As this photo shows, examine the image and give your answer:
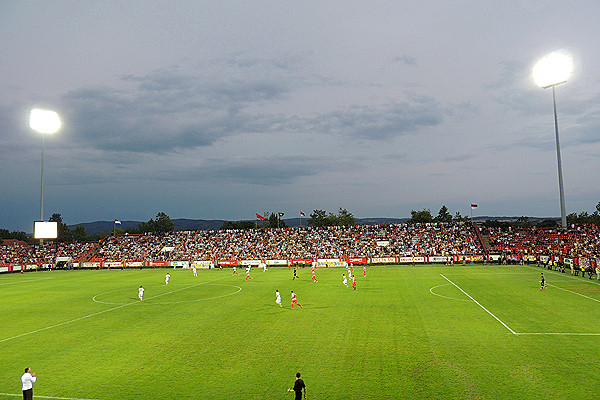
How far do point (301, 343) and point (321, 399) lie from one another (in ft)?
21.2

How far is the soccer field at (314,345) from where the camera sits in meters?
14.2

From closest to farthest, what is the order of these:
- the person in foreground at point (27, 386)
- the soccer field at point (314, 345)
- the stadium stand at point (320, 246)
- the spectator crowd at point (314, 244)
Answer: the person in foreground at point (27, 386), the soccer field at point (314, 345), the stadium stand at point (320, 246), the spectator crowd at point (314, 244)

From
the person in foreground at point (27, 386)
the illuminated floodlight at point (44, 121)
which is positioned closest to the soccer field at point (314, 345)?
the person in foreground at point (27, 386)

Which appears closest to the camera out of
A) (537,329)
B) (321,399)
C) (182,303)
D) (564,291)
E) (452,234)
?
(321,399)

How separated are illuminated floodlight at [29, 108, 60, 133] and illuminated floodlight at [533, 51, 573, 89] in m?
73.0

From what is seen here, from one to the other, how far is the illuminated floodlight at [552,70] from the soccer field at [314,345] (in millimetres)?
35314

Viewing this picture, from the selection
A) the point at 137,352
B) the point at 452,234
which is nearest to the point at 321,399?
the point at 137,352

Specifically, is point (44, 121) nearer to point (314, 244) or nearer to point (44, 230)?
point (44, 230)

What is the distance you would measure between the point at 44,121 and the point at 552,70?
3000 inches

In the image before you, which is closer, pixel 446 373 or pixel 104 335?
pixel 446 373

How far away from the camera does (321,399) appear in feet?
43.2

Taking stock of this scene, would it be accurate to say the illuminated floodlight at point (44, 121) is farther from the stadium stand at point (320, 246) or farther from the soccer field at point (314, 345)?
the soccer field at point (314, 345)

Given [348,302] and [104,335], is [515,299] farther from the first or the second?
[104,335]

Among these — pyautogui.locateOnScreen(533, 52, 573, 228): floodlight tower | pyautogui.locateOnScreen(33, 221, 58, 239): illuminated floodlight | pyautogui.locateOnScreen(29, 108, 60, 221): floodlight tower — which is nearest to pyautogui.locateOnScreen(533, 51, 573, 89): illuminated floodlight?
pyautogui.locateOnScreen(533, 52, 573, 228): floodlight tower
